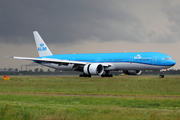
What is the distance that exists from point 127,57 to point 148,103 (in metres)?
31.8

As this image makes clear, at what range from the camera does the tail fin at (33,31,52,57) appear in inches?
2430

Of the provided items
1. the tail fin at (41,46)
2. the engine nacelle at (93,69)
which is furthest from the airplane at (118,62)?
the tail fin at (41,46)

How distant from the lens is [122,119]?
11.0 m

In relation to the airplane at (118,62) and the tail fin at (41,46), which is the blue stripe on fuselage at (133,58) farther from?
the tail fin at (41,46)

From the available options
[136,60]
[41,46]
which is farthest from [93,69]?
[41,46]

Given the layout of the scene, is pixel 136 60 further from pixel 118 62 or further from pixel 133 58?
pixel 118 62

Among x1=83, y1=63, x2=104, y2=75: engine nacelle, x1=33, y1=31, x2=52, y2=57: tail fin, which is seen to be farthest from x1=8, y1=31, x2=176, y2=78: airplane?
x1=33, y1=31, x2=52, y2=57: tail fin

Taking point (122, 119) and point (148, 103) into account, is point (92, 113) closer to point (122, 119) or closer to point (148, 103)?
point (122, 119)

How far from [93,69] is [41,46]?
19546 mm

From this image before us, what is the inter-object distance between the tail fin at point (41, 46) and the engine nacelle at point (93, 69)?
15.9 meters

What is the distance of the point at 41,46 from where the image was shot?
204ft

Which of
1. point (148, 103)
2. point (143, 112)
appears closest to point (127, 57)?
point (148, 103)

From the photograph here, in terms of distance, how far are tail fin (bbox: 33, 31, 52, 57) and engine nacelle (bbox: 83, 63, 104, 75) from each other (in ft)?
52.0

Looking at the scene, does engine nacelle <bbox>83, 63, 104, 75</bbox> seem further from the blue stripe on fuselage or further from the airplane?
the blue stripe on fuselage
